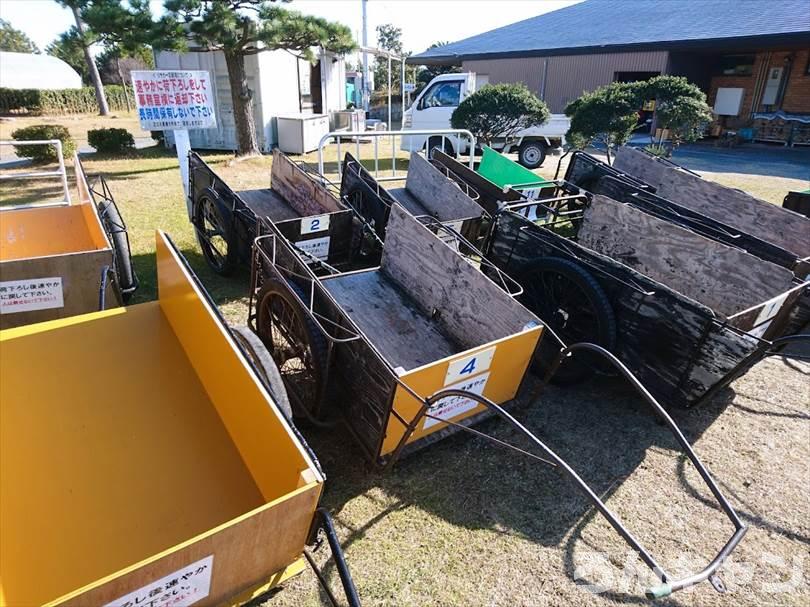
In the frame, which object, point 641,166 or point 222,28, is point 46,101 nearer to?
point 222,28

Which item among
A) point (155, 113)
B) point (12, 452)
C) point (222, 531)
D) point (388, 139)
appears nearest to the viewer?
point (222, 531)

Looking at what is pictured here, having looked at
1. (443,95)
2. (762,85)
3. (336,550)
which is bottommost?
(336,550)

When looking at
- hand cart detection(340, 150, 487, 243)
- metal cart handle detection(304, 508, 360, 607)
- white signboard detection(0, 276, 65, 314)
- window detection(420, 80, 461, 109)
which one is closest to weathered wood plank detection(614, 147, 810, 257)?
hand cart detection(340, 150, 487, 243)

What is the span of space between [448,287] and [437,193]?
2.60m

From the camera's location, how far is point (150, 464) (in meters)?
2.28

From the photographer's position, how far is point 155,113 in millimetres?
5070

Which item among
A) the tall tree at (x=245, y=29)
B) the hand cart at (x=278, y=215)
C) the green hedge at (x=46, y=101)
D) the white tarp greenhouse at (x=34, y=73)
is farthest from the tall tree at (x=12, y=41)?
the hand cart at (x=278, y=215)

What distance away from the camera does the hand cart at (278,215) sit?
4.19 m

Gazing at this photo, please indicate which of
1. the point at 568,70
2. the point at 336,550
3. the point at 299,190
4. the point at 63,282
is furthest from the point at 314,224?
the point at 568,70

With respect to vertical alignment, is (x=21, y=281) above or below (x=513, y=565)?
above

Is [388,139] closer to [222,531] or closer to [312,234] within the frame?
[312,234]

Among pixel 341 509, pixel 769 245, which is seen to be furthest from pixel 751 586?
pixel 769 245

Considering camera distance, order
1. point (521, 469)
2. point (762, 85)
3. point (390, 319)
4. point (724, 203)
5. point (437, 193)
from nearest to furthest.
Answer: point (521, 469)
point (390, 319)
point (724, 203)
point (437, 193)
point (762, 85)

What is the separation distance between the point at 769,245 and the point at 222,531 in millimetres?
4571
